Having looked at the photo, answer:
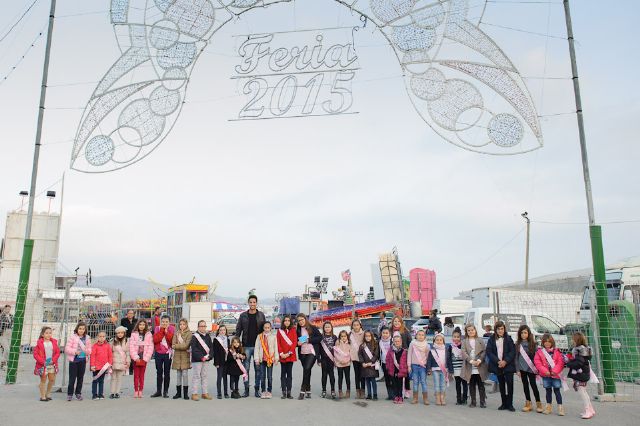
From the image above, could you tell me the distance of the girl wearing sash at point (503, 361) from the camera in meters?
8.82

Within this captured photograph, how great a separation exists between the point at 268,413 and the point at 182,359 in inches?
94.3

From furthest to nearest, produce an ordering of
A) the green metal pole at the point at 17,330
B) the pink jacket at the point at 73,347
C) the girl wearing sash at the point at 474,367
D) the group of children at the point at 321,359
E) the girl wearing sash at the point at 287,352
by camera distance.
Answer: the green metal pole at the point at 17,330
the girl wearing sash at the point at 287,352
the pink jacket at the point at 73,347
the girl wearing sash at the point at 474,367
the group of children at the point at 321,359

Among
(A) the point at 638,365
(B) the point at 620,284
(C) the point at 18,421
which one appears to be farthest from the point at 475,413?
(B) the point at 620,284

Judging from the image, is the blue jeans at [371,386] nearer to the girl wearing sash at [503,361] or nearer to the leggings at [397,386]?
the leggings at [397,386]

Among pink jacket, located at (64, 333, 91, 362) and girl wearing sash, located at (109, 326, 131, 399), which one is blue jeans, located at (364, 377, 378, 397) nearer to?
girl wearing sash, located at (109, 326, 131, 399)

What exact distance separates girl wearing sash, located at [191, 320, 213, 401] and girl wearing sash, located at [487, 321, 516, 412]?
5.05 metres

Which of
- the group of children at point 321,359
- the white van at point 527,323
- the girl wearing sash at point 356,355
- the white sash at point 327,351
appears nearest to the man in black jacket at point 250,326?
the group of children at point 321,359

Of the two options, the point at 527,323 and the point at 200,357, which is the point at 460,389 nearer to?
the point at 200,357

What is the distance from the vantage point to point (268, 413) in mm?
8195

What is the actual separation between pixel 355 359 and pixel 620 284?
13867mm

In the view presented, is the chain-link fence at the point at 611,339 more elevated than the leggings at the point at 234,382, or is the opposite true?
the chain-link fence at the point at 611,339

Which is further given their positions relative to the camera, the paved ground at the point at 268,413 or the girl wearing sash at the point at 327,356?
the girl wearing sash at the point at 327,356

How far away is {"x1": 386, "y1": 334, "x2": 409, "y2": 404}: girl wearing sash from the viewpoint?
966 cm

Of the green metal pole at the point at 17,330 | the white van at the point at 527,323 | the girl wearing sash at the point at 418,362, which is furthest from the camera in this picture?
the white van at the point at 527,323
